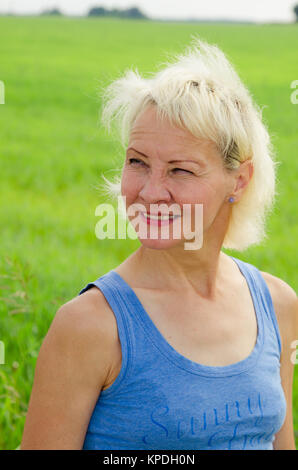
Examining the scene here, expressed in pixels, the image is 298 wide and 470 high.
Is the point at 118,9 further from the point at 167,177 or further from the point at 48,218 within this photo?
the point at 167,177

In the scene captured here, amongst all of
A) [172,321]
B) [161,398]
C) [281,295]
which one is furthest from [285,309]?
[161,398]

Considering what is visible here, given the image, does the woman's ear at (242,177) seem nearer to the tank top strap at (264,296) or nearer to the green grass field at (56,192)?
the tank top strap at (264,296)

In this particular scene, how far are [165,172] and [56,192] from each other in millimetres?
7144

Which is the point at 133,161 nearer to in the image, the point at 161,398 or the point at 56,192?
the point at 161,398

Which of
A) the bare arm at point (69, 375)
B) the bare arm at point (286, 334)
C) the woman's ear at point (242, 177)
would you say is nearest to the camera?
the bare arm at point (69, 375)

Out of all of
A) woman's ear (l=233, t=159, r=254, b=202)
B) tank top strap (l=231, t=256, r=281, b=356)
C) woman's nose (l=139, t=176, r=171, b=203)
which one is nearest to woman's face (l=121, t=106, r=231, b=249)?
woman's nose (l=139, t=176, r=171, b=203)

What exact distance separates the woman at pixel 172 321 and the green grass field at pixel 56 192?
48 cm

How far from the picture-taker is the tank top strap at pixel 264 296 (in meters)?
2.17

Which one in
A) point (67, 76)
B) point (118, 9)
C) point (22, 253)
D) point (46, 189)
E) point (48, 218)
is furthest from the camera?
point (118, 9)

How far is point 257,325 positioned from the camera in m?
2.15

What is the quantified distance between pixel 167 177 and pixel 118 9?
268 feet

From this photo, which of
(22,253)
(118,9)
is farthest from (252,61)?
(118,9)

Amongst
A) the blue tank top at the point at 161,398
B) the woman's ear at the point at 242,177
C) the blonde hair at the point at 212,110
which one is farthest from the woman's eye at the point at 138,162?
the blue tank top at the point at 161,398

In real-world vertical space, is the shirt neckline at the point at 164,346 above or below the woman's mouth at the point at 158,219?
below
